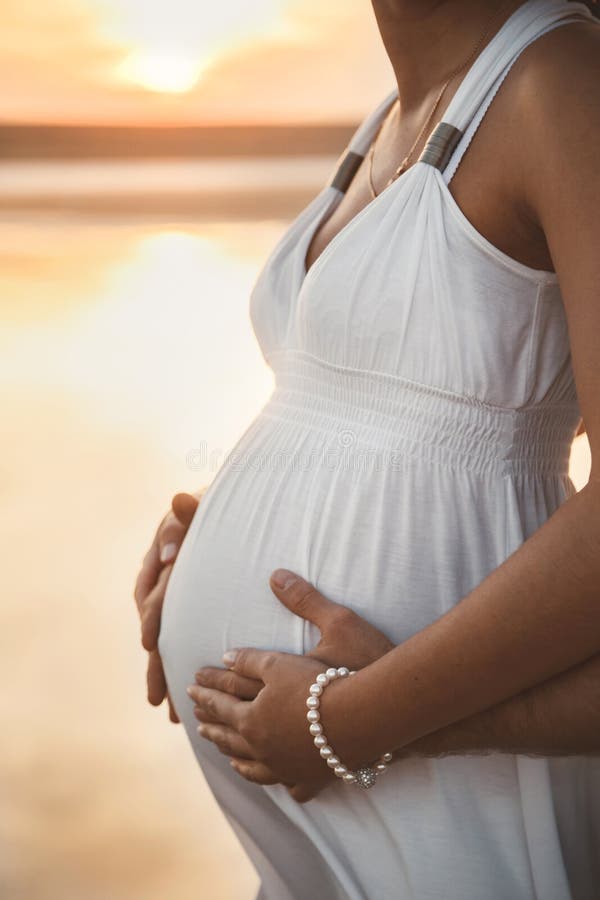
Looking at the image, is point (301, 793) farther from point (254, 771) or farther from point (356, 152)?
point (356, 152)

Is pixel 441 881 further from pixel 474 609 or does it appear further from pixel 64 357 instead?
pixel 64 357

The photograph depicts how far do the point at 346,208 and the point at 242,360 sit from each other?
405 cm

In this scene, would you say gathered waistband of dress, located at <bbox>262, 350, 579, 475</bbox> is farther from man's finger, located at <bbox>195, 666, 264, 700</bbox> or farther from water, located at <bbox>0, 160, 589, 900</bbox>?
water, located at <bbox>0, 160, 589, 900</bbox>

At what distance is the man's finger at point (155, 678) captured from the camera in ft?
3.92

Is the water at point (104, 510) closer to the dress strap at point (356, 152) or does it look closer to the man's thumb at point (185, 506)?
the man's thumb at point (185, 506)

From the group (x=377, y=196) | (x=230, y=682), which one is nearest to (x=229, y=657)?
(x=230, y=682)

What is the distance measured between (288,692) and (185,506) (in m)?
0.38

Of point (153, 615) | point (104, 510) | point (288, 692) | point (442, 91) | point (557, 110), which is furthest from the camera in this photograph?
point (104, 510)

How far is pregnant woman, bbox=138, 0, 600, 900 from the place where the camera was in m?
0.79

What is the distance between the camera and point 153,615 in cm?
119

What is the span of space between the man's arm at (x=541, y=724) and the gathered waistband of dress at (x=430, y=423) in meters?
0.23

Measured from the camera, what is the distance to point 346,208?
117 cm

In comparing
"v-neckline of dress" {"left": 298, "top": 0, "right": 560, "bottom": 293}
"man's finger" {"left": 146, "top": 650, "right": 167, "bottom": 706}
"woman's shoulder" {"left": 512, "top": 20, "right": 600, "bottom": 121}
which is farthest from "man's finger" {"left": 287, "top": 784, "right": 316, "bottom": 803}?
"woman's shoulder" {"left": 512, "top": 20, "right": 600, "bottom": 121}

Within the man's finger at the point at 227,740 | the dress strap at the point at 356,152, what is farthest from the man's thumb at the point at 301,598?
the dress strap at the point at 356,152
